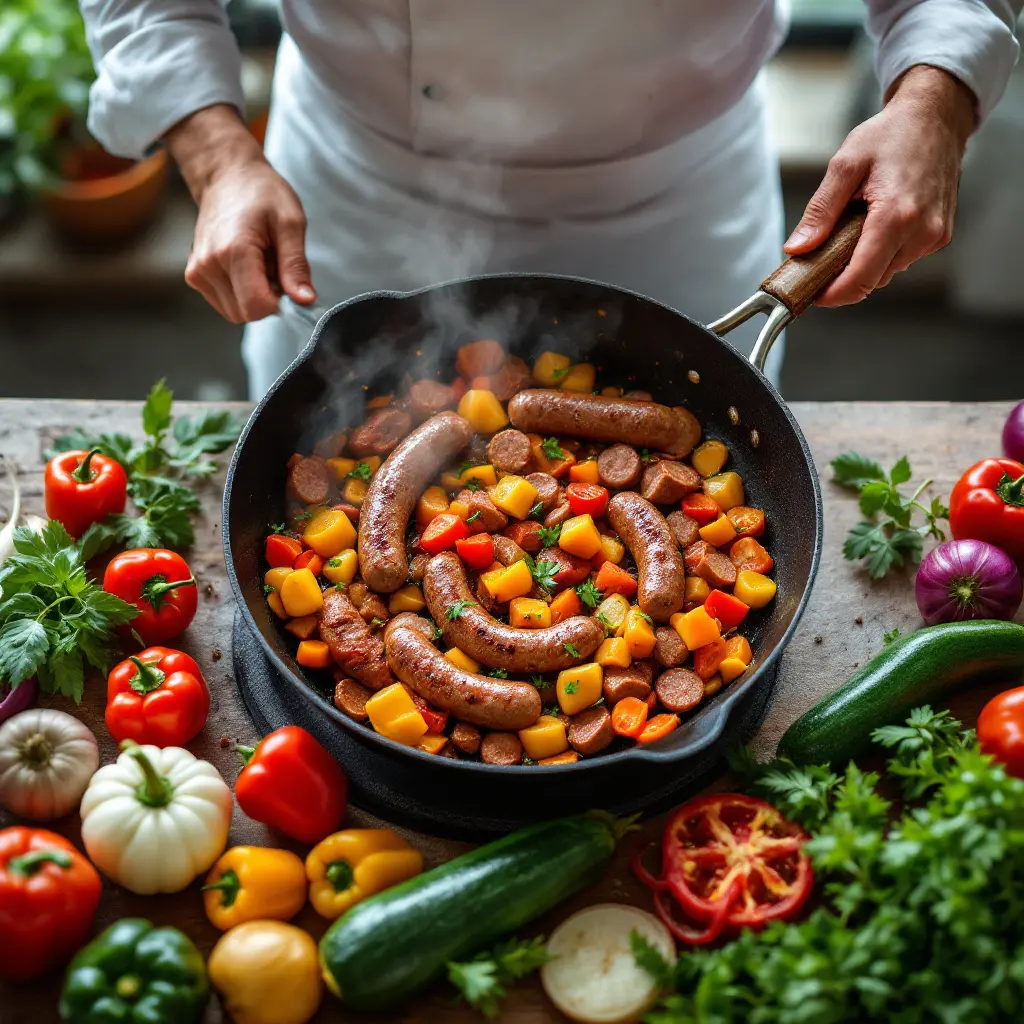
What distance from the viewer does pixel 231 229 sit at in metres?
2.86

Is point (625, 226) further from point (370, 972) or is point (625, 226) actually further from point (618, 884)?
point (370, 972)

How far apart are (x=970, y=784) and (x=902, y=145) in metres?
1.66

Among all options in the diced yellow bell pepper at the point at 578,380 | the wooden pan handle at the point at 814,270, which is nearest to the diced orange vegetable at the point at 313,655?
the diced yellow bell pepper at the point at 578,380

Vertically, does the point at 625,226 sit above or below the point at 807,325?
above

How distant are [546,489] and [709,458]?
0.48 meters

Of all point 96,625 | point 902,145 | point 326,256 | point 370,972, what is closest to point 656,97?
point 902,145

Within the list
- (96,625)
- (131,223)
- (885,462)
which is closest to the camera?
(96,625)

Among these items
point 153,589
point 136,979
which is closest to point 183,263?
point 153,589

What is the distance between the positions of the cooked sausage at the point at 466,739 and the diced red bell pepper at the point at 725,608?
2.22 ft

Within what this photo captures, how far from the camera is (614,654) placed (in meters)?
2.61

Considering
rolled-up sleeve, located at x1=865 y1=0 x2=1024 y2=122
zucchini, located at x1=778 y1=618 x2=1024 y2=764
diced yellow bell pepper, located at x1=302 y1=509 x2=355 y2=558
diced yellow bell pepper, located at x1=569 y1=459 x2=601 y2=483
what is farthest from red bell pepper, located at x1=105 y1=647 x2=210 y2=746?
rolled-up sleeve, located at x1=865 y1=0 x2=1024 y2=122

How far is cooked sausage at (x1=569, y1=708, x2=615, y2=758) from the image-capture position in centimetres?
253

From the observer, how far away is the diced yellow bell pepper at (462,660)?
261cm

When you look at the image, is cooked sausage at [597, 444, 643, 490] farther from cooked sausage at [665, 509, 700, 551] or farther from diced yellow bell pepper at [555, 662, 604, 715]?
diced yellow bell pepper at [555, 662, 604, 715]
